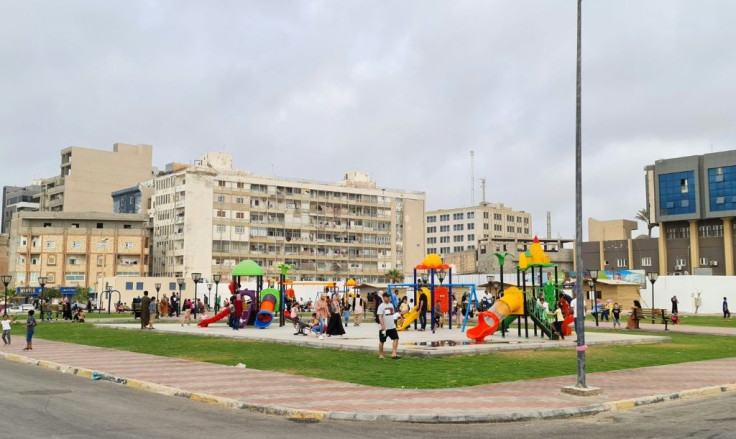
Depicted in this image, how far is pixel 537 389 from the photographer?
15.0 metres

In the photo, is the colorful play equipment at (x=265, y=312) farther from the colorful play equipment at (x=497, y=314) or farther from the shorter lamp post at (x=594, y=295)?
the shorter lamp post at (x=594, y=295)

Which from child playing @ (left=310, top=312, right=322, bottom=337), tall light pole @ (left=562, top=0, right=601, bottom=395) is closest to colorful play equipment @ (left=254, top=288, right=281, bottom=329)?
child playing @ (left=310, top=312, right=322, bottom=337)

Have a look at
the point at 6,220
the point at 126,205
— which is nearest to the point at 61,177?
the point at 126,205

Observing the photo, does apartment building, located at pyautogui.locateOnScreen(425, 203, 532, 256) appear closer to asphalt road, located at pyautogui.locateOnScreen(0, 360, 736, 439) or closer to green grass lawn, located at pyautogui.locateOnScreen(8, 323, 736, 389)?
green grass lawn, located at pyautogui.locateOnScreen(8, 323, 736, 389)

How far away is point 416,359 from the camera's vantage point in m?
21.0

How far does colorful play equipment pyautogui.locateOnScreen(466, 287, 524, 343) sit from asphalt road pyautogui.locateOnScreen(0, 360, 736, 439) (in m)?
11.3

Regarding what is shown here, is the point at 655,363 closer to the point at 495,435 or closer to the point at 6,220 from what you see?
the point at 495,435

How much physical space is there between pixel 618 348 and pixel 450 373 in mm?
11037

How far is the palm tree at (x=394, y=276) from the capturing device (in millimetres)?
118256

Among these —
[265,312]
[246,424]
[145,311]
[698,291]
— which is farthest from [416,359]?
[698,291]

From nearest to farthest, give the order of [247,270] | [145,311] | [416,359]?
[416,359] < [145,311] < [247,270]

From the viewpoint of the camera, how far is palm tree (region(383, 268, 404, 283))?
118 meters

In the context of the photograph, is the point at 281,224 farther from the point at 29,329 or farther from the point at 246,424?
the point at 246,424

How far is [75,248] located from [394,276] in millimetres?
51247
